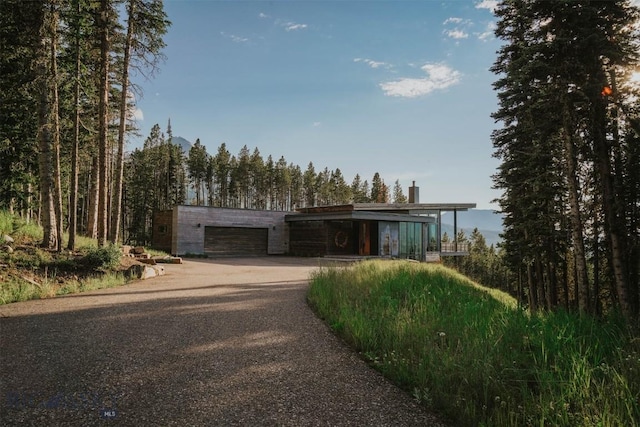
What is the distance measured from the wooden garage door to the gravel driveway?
1786 cm

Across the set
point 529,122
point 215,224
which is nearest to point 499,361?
point 529,122

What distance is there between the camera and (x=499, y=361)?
365 centimetres

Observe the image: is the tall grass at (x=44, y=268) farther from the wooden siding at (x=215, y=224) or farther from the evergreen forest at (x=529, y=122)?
the wooden siding at (x=215, y=224)

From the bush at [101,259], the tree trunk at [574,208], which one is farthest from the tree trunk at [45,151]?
the tree trunk at [574,208]

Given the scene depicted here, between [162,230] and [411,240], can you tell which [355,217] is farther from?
[162,230]

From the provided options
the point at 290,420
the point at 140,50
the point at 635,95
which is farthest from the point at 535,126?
the point at 140,50

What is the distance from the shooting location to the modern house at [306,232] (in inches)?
930

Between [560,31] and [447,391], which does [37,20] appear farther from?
[560,31]

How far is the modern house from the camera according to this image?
77.5 feet

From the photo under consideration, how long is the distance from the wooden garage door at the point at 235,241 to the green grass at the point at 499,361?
1964cm

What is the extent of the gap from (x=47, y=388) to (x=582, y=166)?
14804 millimetres

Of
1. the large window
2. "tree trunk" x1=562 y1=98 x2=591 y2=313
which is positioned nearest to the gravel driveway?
"tree trunk" x1=562 y1=98 x2=591 y2=313

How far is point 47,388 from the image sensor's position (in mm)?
3328

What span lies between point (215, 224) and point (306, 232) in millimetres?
6648
